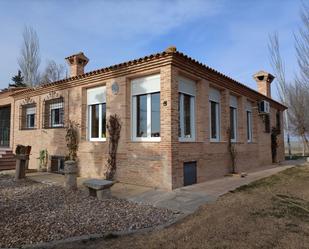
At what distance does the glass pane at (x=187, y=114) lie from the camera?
9977 mm

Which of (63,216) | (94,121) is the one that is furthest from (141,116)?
(63,216)

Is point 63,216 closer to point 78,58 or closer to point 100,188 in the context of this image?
point 100,188

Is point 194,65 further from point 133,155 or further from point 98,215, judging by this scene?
point 98,215

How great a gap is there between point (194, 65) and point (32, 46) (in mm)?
25671

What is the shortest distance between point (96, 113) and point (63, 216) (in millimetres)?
6227

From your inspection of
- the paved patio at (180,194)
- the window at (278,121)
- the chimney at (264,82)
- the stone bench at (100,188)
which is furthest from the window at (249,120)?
the stone bench at (100,188)

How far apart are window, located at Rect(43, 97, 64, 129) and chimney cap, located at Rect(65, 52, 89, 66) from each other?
8.01 ft

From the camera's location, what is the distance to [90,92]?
464 inches

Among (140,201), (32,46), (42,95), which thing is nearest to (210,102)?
(140,201)

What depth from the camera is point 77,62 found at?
14.5 meters

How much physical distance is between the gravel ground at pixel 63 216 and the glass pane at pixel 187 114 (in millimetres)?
3785

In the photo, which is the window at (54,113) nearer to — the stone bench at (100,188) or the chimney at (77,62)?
the chimney at (77,62)

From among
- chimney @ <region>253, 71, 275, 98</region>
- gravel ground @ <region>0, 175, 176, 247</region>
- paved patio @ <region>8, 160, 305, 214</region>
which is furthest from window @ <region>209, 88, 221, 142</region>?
chimney @ <region>253, 71, 275, 98</region>

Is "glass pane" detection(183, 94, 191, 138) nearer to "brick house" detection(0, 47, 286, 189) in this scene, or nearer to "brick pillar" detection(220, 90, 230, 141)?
"brick house" detection(0, 47, 286, 189)
